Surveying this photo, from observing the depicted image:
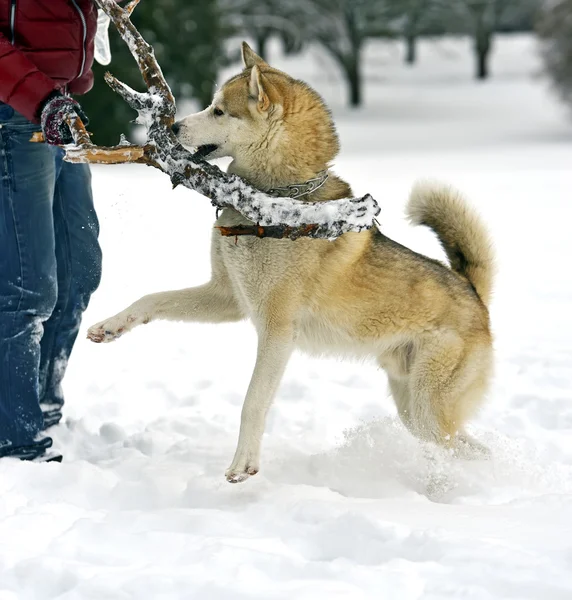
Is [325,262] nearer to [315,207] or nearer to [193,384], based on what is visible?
[315,207]

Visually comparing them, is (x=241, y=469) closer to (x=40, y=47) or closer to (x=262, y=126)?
(x=262, y=126)

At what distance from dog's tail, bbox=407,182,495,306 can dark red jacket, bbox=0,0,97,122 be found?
1.50 m

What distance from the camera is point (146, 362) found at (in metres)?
4.59

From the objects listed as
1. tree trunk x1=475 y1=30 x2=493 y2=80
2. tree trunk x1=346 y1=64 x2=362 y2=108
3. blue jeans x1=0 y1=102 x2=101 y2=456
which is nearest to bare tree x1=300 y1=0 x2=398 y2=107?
tree trunk x1=346 y1=64 x2=362 y2=108

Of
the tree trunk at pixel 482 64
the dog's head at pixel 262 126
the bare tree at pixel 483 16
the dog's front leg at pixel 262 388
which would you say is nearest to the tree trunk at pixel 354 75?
the bare tree at pixel 483 16

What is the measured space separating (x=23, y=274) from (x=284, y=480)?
1285mm

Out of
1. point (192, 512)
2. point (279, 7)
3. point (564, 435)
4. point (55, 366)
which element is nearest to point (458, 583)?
point (192, 512)

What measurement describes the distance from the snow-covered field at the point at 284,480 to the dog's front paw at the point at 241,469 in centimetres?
5

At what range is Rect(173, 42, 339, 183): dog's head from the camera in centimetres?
303

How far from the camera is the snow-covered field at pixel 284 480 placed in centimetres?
210

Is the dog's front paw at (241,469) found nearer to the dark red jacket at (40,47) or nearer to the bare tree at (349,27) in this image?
the dark red jacket at (40,47)

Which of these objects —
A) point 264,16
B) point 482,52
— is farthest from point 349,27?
point 482,52

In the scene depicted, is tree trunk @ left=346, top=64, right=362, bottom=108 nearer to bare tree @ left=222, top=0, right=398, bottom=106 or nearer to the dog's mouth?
bare tree @ left=222, top=0, right=398, bottom=106

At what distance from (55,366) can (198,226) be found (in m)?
5.21
